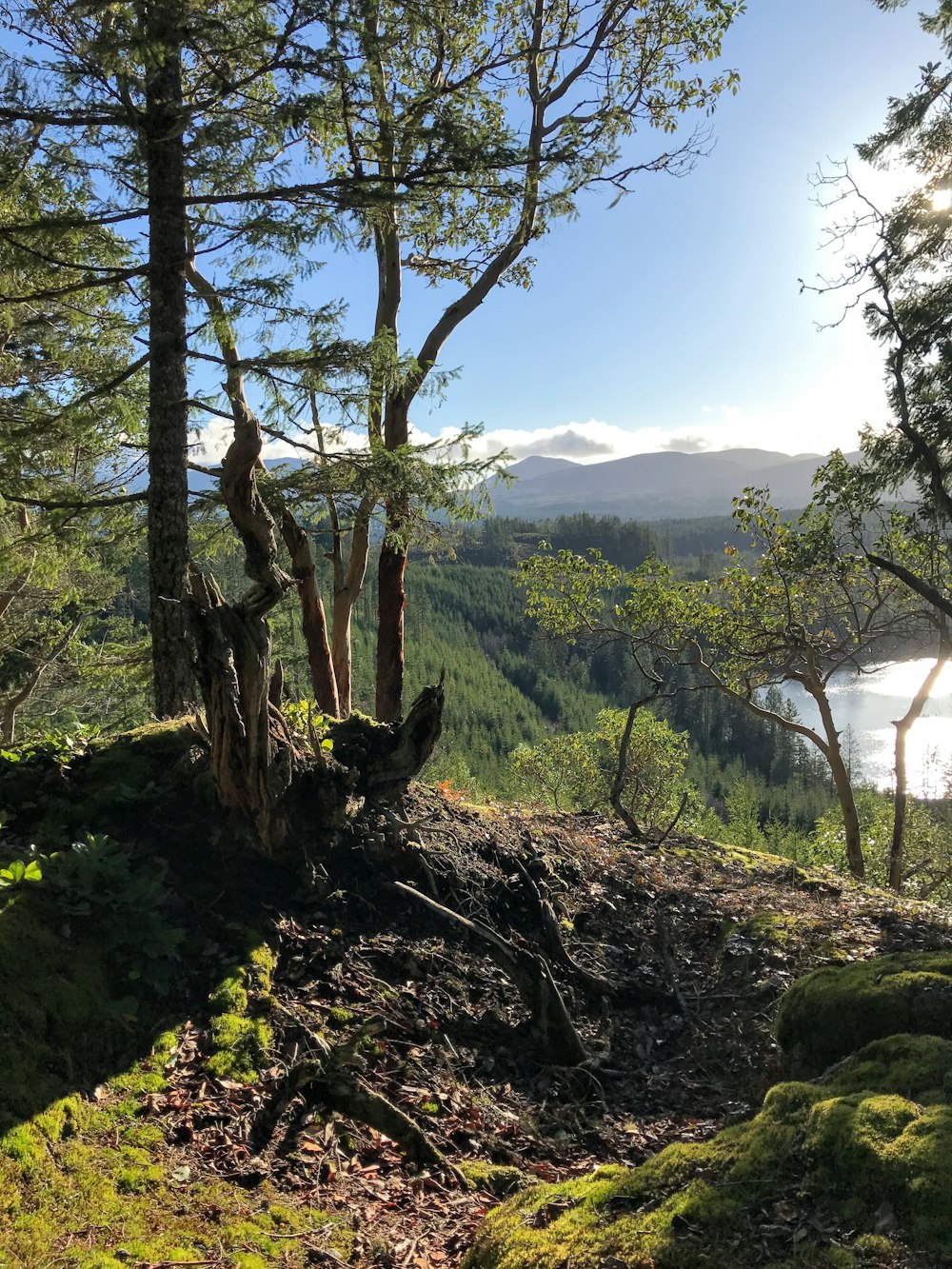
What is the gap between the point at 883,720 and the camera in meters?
113

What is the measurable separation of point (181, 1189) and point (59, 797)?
2447 millimetres

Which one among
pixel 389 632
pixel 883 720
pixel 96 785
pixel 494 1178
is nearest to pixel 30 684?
pixel 389 632

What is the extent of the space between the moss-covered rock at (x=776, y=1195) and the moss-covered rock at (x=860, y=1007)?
0.54m

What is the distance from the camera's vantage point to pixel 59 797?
4.18 meters

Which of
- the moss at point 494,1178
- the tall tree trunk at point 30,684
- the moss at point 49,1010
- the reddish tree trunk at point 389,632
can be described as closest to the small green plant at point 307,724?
the moss at point 49,1010

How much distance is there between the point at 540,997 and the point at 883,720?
126 meters

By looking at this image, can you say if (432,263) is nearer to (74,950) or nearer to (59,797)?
(59,797)

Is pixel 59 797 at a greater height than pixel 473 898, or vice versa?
pixel 59 797

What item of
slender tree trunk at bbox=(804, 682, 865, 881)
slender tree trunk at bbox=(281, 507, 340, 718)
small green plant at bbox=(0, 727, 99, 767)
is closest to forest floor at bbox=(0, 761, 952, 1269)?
small green plant at bbox=(0, 727, 99, 767)

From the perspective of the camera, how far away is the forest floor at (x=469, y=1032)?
2.64m

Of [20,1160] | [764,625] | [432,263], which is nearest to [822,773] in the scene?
[764,625]

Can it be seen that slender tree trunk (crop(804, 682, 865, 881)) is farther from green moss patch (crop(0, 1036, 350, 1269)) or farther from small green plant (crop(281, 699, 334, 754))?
green moss patch (crop(0, 1036, 350, 1269))

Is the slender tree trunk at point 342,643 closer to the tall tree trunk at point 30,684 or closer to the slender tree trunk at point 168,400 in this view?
the slender tree trunk at point 168,400

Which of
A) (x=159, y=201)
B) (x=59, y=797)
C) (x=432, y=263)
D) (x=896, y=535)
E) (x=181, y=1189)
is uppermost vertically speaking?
(x=432, y=263)
